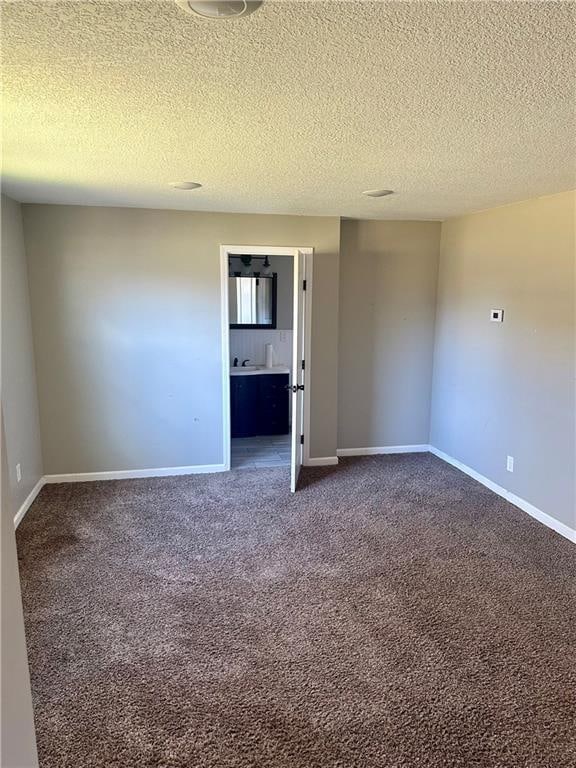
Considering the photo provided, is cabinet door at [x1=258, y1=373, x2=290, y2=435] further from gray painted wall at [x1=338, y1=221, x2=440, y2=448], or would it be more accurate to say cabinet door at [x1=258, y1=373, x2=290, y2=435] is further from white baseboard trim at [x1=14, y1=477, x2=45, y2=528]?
white baseboard trim at [x1=14, y1=477, x2=45, y2=528]

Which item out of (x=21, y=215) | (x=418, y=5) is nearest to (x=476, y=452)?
(x=418, y=5)

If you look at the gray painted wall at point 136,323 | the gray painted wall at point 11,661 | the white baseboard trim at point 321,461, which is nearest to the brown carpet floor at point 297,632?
the gray painted wall at point 136,323

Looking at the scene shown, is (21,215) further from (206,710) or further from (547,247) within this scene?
(547,247)

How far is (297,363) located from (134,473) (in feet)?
6.14

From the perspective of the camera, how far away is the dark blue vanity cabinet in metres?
5.79

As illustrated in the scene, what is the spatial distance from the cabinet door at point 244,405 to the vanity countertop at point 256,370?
0.19ft

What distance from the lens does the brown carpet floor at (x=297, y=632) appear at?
1.87 m

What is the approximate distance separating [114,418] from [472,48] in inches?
154

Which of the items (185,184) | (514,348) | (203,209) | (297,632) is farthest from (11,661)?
(514,348)

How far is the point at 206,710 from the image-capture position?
2.00m

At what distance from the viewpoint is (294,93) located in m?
1.59

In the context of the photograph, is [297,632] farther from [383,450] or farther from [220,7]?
[383,450]

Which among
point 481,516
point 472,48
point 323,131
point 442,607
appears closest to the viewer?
point 472,48

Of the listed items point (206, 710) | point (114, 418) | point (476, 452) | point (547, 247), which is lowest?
point (206, 710)
